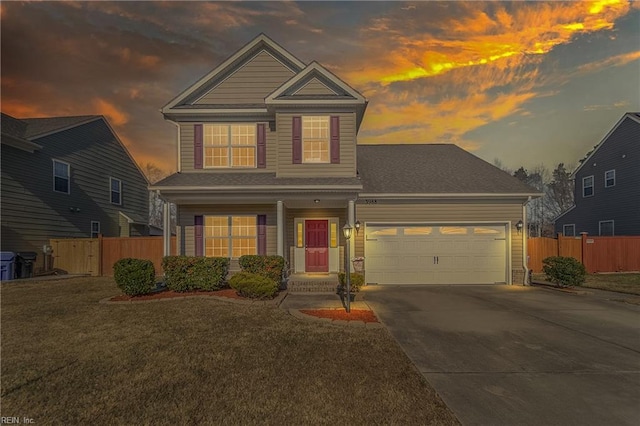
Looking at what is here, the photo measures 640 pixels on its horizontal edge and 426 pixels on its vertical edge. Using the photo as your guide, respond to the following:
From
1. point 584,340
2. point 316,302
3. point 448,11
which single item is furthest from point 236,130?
point 584,340

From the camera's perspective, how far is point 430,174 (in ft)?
45.9

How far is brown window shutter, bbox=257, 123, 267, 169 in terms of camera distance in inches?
509

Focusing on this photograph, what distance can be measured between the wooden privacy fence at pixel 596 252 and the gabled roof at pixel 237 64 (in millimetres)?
15610

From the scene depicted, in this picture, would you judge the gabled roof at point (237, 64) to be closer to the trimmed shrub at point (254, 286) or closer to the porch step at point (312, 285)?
the trimmed shrub at point (254, 286)

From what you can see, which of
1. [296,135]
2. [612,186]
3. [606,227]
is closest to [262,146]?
[296,135]

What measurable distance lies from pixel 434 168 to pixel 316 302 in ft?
29.7

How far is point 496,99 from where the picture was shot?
1728cm

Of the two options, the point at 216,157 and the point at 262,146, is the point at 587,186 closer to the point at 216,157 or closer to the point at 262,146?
the point at 262,146

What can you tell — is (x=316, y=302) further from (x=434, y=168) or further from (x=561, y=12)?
(x=561, y=12)

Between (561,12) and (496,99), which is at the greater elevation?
(561,12)

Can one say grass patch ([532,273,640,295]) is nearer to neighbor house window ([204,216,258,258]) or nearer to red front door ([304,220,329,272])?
red front door ([304,220,329,272])

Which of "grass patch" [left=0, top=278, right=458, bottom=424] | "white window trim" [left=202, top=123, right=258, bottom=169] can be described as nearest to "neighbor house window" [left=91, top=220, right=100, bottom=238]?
"white window trim" [left=202, top=123, right=258, bottom=169]

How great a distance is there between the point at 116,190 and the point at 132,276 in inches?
603

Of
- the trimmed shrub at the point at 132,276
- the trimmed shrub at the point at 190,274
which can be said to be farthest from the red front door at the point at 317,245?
the trimmed shrub at the point at 132,276
